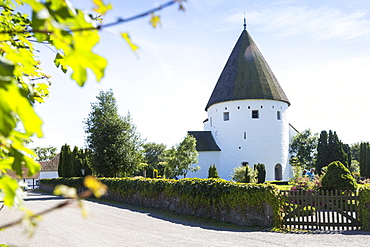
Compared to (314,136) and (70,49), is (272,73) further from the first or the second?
(70,49)

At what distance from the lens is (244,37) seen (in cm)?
4500

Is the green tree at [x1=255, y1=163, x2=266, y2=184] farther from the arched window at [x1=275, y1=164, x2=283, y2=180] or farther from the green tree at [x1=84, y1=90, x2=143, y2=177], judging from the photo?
the green tree at [x1=84, y1=90, x2=143, y2=177]

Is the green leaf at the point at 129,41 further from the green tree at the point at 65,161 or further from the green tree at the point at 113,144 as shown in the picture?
the green tree at the point at 65,161

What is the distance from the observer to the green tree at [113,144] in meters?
29.9

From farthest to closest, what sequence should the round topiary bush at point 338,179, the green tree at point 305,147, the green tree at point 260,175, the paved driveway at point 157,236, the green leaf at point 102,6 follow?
the green tree at point 305,147, the green tree at point 260,175, the round topiary bush at point 338,179, the paved driveway at point 157,236, the green leaf at point 102,6

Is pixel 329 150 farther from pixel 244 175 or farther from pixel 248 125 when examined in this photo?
pixel 244 175

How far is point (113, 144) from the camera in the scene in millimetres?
29719

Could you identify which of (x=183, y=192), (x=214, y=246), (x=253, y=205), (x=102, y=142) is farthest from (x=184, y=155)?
(x=214, y=246)

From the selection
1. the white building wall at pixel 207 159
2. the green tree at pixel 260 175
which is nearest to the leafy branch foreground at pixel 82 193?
the green tree at pixel 260 175

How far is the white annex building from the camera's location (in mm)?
40656

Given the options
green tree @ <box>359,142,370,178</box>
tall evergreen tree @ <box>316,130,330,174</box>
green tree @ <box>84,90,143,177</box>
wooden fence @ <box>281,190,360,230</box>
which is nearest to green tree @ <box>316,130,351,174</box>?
tall evergreen tree @ <box>316,130,330,174</box>

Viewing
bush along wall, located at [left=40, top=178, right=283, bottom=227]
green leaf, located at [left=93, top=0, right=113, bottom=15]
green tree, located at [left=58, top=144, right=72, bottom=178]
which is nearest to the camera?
green leaf, located at [left=93, top=0, right=113, bottom=15]

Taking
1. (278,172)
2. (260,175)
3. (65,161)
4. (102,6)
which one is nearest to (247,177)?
(260,175)

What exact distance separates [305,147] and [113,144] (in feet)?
81.0
